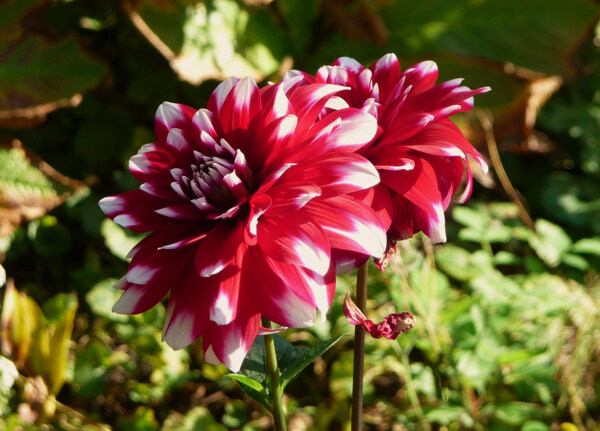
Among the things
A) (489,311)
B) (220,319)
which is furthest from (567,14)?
(220,319)

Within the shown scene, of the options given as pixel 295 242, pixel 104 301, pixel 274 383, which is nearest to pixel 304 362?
pixel 274 383

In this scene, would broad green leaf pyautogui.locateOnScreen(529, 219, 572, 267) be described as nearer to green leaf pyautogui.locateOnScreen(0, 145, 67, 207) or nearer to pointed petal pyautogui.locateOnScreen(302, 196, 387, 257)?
pointed petal pyautogui.locateOnScreen(302, 196, 387, 257)

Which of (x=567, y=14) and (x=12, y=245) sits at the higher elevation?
(x=567, y=14)

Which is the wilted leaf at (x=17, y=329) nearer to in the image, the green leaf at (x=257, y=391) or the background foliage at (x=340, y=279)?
the background foliage at (x=340, y=279)

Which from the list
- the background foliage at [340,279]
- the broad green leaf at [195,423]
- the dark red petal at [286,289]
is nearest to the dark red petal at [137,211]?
the dark red petal at [286,289]

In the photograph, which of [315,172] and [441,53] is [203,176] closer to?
[315,172]
